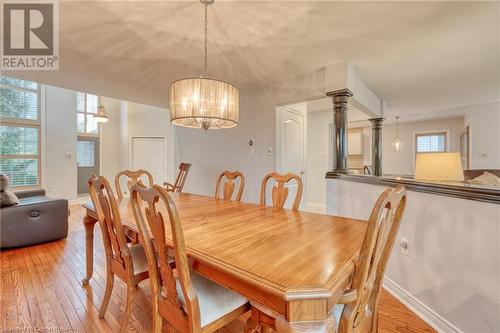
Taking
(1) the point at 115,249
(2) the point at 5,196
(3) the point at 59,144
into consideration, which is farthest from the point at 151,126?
(1) the point at 115,249

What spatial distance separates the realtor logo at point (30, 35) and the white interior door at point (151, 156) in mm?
3925

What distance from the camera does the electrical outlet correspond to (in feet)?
6.11

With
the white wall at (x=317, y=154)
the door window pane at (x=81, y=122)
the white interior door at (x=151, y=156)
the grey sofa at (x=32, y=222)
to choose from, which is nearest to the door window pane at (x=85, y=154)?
the door window pane at (x=81, y=122)

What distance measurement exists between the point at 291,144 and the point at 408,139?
4.73 meters

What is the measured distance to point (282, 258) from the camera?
96cm

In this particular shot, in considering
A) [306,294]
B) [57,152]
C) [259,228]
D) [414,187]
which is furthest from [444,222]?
[57,152]

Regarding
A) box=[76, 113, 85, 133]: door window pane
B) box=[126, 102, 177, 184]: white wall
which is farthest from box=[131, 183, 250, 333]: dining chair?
box=[76, 113, 85, 133]: door window pane

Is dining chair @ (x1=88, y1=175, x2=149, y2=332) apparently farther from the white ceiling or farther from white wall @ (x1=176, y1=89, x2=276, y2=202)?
white wall @ (x1=176, y1=89, x2=276, y2=202)

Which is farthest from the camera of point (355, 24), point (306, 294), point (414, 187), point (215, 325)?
point (355, 24)

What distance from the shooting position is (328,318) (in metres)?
0.78

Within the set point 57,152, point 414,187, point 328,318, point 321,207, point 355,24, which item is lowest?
point 321,207

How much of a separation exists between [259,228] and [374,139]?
445cm

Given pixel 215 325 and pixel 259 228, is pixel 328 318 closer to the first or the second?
pixel 215 325

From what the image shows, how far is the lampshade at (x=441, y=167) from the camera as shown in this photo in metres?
1.85
